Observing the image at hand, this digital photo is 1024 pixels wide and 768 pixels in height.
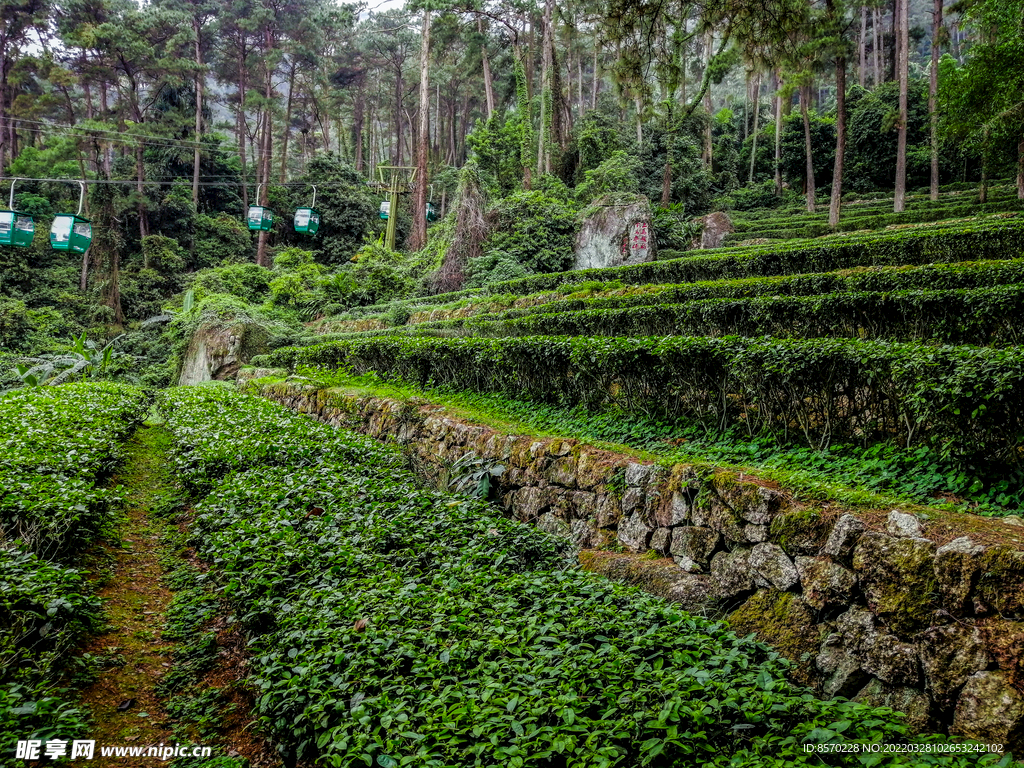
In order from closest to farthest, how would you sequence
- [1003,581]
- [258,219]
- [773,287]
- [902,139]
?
[1003,581] < [773,287] < [902,139] < [258,219]

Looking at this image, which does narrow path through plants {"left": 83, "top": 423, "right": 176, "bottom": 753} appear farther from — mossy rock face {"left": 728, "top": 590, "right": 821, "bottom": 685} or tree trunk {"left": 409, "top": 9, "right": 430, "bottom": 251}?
tree trunk {"left": 409, "top": 9, "right": 430, "bottom": 251}

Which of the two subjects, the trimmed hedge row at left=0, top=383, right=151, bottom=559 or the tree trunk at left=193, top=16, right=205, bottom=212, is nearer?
the trimmed hedge row at left=0, top=383, right=151, bottom=559

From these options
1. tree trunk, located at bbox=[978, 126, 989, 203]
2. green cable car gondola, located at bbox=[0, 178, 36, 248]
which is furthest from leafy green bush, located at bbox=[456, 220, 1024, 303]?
green cable car gondola, located at bbox=[0, 178, 36, 248]

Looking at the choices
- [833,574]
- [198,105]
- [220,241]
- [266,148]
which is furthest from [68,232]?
[833,574]

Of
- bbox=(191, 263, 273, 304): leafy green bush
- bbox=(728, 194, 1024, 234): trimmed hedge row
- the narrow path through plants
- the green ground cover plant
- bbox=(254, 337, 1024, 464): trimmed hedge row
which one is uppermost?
bbox=(728, 194, 1024, 234): trimmed hedge row

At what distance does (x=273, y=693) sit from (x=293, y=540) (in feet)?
5.38

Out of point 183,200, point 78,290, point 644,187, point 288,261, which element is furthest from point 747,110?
point 78,290

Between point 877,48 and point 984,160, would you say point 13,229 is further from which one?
point 877,48

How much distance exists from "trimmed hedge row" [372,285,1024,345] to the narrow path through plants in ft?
22.0

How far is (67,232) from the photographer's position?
1906 cm

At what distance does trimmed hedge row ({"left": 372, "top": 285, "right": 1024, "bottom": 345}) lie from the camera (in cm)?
532

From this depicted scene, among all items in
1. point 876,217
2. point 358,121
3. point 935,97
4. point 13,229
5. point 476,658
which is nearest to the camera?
point 476,658

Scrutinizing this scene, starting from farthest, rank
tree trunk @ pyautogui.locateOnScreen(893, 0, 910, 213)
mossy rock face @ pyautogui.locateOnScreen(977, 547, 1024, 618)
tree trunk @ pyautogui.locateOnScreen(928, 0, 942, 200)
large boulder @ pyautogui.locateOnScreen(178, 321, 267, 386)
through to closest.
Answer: tree trunk @ pyautogui.locateOnScreen(928, 0, 942, 200) < tree trunk @ pyautogui.locateOnScreen(893, 0, 910, 213) < large boulder @ pyautogui.locateOnScreen(178, 321, 267, 386) < mossy rock face @ pyautogui.locateOnScreen(977, 547, 1024, 618)

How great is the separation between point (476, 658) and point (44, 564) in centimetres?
293
